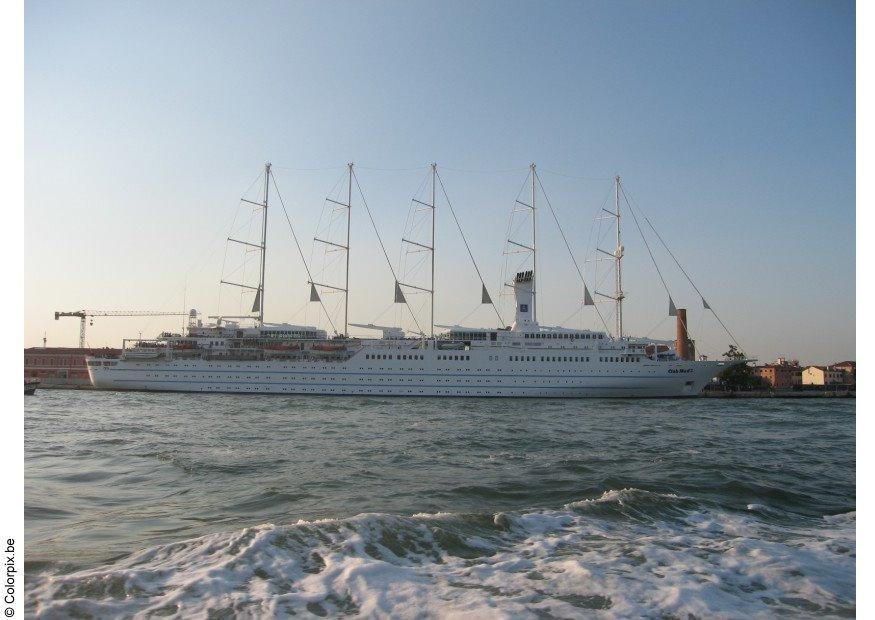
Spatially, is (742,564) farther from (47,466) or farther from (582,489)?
(47,466)

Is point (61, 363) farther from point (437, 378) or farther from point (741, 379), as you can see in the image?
point (741, 379)

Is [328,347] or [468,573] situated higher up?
[328,347]

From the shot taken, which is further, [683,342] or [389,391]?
[683,342]

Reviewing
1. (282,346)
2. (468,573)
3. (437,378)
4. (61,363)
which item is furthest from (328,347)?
(61,363)

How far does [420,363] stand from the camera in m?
41.7

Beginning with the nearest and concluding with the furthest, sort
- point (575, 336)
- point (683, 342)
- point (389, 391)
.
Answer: point (389, 391)
point (575, 336)
point (683, 342)

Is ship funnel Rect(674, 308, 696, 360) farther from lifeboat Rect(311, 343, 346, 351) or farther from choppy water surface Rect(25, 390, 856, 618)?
choppy water surface Rect(25, 390, 856, 618)

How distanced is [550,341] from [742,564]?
37.3 meters

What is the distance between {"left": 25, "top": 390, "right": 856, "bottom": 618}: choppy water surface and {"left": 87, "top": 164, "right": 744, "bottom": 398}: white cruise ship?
2657 centimetres

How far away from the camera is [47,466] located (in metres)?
10.6

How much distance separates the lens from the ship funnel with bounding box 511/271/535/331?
4481 centimetres

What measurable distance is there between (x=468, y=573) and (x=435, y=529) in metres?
1.19

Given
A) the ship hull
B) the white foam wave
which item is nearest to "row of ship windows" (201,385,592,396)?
the ship hull

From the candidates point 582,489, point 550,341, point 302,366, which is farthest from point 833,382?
point 582,489
